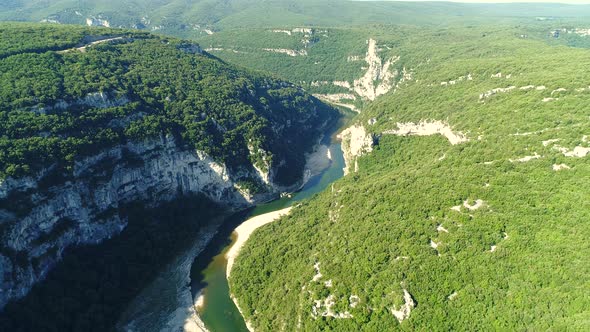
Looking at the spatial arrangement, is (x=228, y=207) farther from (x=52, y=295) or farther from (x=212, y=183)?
(x=52, y=295)

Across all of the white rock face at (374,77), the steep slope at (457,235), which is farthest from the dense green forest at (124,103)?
the white rock face at (374,77)

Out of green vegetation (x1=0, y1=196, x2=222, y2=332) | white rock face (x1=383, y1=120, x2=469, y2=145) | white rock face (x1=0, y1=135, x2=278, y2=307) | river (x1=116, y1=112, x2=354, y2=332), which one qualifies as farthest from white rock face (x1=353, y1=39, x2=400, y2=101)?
green vegetation (x1=0, y1=196, x2=222, y2=332)

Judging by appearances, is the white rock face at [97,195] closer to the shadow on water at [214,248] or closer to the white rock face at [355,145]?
the shadow on water at [214,248]

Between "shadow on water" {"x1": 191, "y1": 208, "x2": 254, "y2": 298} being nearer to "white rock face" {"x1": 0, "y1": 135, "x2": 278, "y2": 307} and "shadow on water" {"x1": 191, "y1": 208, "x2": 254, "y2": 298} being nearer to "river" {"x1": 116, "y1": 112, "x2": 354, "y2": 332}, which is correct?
"river" {"x1": 116, "y1": 112, "x2": 354, "y2": 332}

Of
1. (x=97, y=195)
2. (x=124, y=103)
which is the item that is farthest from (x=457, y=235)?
(x=124, y=103)

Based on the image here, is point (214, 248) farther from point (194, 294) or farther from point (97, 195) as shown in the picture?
point (97, 195)

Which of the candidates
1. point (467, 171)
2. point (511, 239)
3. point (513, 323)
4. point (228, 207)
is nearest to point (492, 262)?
point (511, 239)
